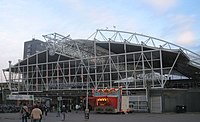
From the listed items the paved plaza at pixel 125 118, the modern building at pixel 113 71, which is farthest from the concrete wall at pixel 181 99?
the paved plaza at pixel 125 118

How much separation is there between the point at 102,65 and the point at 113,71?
2.53m

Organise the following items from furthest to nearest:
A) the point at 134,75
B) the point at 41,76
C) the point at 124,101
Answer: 1. the point at 41,76
2. the point at 134,75
3. the point at 124,101

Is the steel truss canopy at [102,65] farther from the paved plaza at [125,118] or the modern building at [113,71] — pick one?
the paved plaza at [125,118]

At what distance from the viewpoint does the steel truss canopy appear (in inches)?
2084

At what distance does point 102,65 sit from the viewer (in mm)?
57656

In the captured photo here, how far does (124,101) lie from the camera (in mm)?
42219

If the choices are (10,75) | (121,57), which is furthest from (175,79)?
(10,75)

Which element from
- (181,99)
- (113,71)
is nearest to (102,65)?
(113,71)

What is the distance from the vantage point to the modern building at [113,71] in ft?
163

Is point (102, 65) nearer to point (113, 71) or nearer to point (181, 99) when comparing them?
point (113, 71)

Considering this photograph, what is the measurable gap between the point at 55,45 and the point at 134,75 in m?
17.3

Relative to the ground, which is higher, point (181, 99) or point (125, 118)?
point (181, 99)

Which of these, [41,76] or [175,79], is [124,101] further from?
[175,79]

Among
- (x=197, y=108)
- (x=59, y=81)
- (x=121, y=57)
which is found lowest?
(x=197, y=108)
